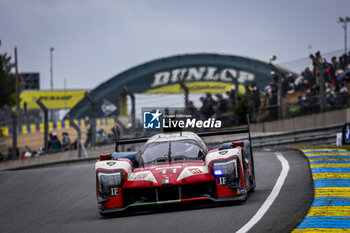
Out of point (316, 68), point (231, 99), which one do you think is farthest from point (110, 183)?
point (231, 99)

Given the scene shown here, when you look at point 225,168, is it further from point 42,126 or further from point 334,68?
point 42,126

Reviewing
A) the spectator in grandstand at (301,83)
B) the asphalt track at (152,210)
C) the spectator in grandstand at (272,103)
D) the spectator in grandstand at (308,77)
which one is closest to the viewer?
the asphalt track at (152,210)

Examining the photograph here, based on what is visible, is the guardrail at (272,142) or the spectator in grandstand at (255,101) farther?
the spectator in grandstand at (255,101)

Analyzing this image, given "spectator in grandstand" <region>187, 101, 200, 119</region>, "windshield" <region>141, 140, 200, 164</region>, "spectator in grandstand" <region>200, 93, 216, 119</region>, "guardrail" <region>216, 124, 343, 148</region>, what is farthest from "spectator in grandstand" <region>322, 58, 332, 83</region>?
"windshield" <region>141, 140, 200, 164</region>

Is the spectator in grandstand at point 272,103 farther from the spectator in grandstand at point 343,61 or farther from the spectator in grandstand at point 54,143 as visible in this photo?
the spectator in grandstand at point 54,143

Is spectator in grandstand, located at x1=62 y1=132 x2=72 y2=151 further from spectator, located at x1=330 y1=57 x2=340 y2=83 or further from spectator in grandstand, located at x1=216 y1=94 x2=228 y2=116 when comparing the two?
spectator, located at x1=330 y1=57 x2=340 y2=83

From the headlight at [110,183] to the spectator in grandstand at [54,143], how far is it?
14304 millimetres

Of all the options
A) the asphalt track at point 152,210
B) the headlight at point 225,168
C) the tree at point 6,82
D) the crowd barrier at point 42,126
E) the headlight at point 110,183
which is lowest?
the asphalt track at point 152,210

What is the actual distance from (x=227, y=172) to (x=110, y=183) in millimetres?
1556

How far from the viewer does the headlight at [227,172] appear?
9031 millimetres

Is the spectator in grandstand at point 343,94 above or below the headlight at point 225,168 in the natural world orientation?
above

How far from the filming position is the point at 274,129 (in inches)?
892

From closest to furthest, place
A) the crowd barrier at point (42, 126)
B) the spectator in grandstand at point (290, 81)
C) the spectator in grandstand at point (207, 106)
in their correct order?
the spectator in grandstand at point (290, 81)
the crowd barrier at point (42, 126)
the spectator in grandstand at point (207, 106)

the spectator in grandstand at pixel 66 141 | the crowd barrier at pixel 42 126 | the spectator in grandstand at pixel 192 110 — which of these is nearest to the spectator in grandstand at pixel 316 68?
the spectator in grandstand at pixel 192 110
